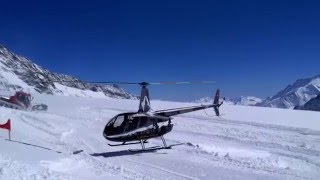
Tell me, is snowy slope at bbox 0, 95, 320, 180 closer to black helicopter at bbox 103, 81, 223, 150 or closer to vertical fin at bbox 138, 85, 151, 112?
black helicopter at bbox 103, 81, 223, 150

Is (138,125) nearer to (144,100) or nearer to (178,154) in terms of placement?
(144,100)

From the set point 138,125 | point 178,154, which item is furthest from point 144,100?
A: point 178,154

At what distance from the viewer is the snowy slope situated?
12.9m

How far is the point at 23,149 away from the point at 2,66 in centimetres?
19638

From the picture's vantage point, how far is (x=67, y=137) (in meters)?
21.8

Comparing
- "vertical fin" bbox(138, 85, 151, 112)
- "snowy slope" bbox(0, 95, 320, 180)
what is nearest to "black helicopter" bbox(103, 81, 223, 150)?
"vertical fin" bbox(138, 85, 151, 112)

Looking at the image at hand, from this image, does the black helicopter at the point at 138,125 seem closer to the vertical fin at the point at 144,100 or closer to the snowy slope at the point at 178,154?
the vertical fin at the point at 144,100

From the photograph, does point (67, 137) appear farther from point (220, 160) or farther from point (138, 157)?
point (220, 160)

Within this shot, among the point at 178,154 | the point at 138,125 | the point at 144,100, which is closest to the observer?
the point at 178,154

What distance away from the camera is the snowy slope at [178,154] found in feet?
42.2

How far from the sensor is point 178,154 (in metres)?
17.1

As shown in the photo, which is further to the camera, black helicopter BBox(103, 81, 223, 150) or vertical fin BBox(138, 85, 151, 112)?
vertical fin BBox(138, 85, 151, 112)

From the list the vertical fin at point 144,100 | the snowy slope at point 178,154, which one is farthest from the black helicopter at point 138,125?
the snowy slope at point 178,154

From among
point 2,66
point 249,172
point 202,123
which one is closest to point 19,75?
point 2,66
